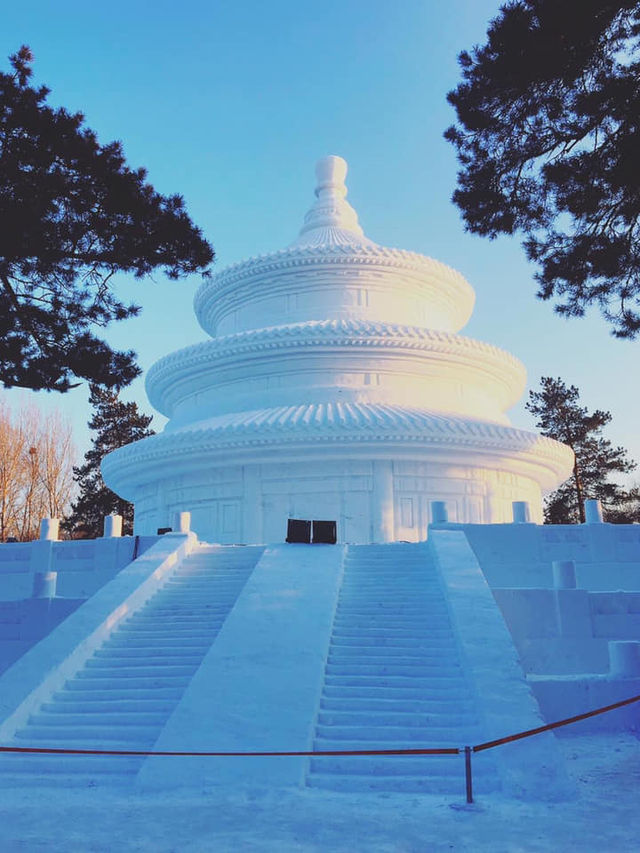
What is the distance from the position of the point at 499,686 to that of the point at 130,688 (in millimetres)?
4058

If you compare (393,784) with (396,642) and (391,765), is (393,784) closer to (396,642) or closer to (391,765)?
(391,765)

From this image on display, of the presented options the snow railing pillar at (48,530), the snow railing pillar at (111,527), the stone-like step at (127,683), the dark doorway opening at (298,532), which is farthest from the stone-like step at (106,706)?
the snow railing pillar at (48,530)

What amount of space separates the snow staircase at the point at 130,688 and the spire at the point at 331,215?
13.7 metres

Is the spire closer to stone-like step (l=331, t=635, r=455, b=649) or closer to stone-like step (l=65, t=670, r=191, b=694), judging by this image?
stone-like step (l=331, t=635, r=455, b=649)

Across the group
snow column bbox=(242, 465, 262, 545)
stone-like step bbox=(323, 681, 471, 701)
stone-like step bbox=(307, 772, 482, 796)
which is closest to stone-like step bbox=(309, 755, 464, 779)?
stone-like step bbox=(307, 772, 482, 796)

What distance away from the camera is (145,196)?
317 inches

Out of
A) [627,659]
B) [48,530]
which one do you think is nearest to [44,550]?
[48,530]

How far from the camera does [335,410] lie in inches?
699

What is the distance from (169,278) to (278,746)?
15.8 feet

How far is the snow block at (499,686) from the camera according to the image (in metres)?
6.34

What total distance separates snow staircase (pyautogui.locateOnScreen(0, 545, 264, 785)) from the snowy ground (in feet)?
2.09

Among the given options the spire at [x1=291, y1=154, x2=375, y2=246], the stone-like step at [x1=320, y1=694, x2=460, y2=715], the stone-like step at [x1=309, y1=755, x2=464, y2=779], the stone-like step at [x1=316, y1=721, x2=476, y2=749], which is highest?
the spire at [x1=291, y1=154, x2=375, y2=246]

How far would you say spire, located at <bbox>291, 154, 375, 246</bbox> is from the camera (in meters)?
23.4

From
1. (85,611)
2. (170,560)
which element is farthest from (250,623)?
(170,560)
